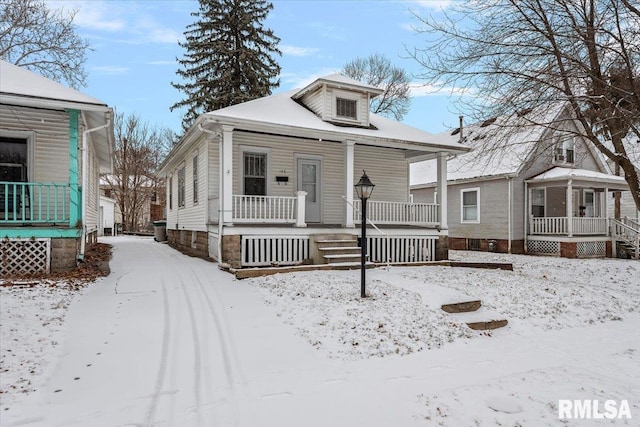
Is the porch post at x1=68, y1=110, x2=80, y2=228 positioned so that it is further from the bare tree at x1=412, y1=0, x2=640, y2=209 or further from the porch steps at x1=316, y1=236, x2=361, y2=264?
the bare tree at x1=412, y1=0, x2=640, y2=209

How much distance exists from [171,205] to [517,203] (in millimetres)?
15463

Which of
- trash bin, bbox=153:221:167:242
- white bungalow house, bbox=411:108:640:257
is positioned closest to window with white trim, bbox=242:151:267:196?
white bungalow house, bbox=411:108:640:257

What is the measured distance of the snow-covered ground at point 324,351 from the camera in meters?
3.56

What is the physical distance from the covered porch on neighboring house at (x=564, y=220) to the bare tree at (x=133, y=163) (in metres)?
28.6

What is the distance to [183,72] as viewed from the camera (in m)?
25.9

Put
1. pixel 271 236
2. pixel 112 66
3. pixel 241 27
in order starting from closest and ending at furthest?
1. pixel 271 236
2. pixel 112 66
3. pixel 241 27

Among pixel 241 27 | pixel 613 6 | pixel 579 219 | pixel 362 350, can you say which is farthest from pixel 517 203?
pixel 241 27

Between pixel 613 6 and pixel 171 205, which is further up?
pixel 613 6

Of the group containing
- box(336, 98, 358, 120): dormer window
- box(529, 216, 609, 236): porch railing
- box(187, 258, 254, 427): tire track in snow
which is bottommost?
box(187, 258, 254, 427): tire track in snow

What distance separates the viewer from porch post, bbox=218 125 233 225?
9.66 meters

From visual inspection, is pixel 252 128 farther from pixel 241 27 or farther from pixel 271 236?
pixel 241 27

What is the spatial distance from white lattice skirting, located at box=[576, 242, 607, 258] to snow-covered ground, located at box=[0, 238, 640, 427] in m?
8.65

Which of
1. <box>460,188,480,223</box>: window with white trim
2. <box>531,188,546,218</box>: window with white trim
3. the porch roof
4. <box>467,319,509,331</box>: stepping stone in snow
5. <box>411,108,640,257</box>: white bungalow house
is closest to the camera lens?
<box>467,319,509,331</box>: stepping stone in snow

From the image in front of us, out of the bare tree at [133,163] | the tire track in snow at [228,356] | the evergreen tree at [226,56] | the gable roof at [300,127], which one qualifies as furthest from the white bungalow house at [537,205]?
the bare tree at [133,163]
